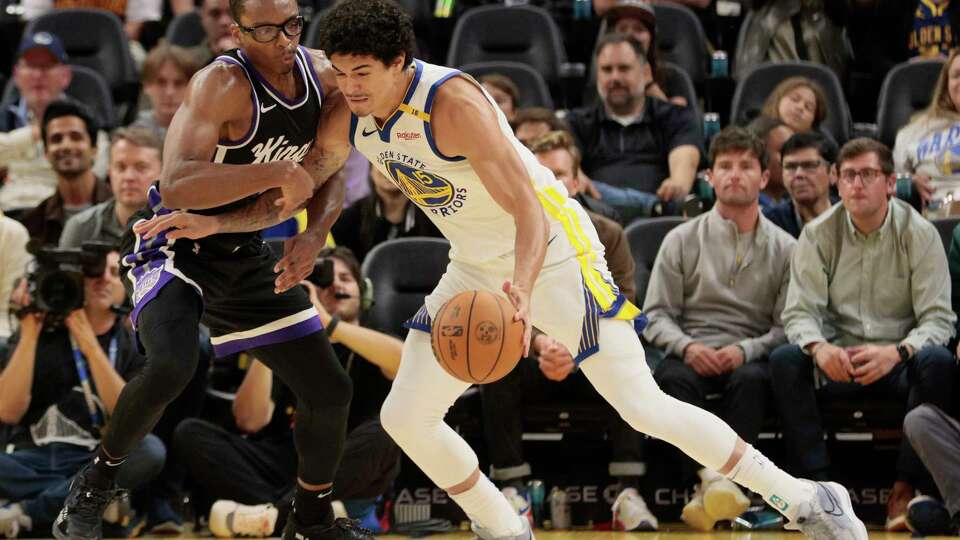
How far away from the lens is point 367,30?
161 inches

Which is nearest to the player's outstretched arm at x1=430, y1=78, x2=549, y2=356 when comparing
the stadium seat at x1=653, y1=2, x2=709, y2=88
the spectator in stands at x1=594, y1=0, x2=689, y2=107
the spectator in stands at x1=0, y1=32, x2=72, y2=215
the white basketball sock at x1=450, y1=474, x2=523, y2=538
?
the white basketball sock at x1=450, y1=474, x2=523, y2=538

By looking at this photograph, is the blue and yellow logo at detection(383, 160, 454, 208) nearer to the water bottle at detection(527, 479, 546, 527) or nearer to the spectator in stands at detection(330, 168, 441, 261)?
the water bottle at detection(527, 479, 546, 527)

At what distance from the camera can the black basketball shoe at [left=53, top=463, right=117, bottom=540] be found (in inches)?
185

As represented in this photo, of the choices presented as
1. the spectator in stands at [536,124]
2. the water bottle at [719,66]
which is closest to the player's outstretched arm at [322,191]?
the spectator in stands at [536,124]

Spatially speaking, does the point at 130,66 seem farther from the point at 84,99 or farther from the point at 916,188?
the point at 916,188

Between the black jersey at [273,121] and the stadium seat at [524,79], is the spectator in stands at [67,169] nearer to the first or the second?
the stadium seat at [524,79]

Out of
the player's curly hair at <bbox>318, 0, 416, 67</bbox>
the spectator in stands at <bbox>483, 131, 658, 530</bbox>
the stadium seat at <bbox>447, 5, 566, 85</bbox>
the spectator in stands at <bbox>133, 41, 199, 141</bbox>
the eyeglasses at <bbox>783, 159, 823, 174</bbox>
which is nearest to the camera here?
the player's curly hair at <bbox>318, 0, 416, 67</bbox>

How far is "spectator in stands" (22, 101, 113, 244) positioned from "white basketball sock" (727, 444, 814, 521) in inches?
180

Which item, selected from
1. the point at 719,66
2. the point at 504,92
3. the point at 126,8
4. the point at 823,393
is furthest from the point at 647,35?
the point at 126,8

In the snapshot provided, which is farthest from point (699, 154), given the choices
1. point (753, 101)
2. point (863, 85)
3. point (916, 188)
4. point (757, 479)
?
point (757, 479)

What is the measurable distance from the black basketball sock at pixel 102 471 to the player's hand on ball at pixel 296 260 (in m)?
0.85

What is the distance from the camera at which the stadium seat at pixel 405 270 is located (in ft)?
23.0

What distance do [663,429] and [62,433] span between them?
3184 mm

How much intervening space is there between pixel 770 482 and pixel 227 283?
2.05 metres
